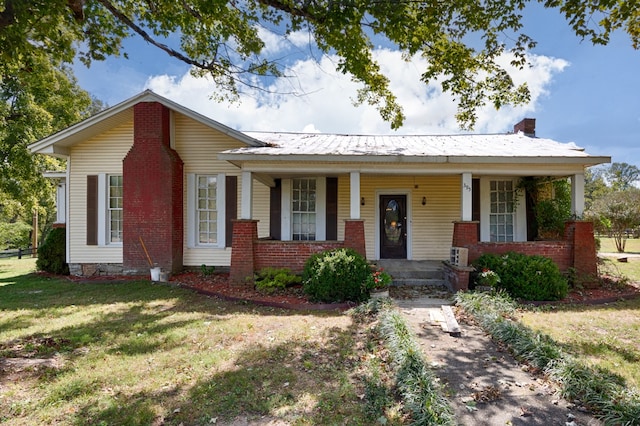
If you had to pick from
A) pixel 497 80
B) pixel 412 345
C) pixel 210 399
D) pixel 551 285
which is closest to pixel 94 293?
pixel 210 399

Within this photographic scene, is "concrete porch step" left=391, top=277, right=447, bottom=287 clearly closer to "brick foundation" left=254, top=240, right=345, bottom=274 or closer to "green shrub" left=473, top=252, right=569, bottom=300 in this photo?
"green shrub" left=473, top=252, right=569, bottom=300

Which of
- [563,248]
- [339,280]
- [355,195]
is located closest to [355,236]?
[355,195]

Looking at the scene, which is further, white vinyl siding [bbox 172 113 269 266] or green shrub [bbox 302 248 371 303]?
white vinyl siding [bbox 172 113 269 266]

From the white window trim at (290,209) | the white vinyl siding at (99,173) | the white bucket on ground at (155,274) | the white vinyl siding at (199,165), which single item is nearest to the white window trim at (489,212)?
the white window trim at (290,209)

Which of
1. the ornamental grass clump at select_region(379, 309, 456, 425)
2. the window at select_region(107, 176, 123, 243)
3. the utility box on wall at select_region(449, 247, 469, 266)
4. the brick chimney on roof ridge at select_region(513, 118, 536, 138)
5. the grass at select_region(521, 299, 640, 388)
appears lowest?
the grass at select_region(521, 299, 640, 388)

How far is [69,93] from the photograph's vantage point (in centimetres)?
1500

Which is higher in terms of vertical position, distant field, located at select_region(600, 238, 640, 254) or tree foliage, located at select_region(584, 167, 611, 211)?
tree foliage, located at select_region(584, 167, 611, 211)

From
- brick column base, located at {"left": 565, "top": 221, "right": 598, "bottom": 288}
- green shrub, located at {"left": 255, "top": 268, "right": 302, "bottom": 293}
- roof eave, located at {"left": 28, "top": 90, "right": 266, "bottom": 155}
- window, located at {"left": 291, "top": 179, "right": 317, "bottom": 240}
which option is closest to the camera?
green shrub, located at {"left": 255, "top": 268, "right": 302, "bottom": 293}

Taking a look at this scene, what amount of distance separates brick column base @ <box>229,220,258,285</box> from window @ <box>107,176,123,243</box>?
4671 millimetres

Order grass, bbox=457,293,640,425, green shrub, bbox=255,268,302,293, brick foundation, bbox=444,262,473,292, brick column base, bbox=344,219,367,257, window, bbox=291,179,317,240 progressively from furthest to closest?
window, bbox=291,179,317,240 < brick column base, bbox=344,219,367,257 < green shrub, bbox=255,268,302,293 < brick foundation, bbox=444,262,473,292 < grass, bbox=457,293,640,425

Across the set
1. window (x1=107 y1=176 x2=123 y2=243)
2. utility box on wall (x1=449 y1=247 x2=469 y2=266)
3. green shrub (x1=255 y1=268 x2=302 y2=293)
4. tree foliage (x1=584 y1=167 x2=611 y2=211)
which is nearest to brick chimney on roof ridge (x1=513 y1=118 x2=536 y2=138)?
utility box on wall (x1=449 y1=247 x2=469 y2=266)

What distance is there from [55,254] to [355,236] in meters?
10.2

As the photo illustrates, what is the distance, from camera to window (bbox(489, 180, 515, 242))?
10.1m

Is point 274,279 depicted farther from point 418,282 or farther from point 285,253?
point 418,282
